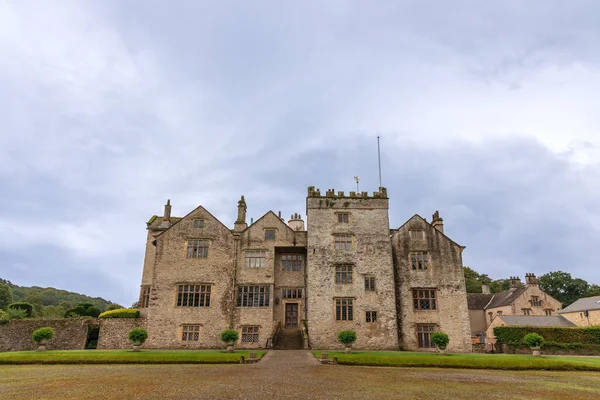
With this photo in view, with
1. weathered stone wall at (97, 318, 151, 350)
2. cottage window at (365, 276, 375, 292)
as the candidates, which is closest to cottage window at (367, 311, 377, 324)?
cottage window at (365, 276, 375, 292)

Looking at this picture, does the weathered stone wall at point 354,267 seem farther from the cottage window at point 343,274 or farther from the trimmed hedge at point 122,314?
the trimmed hedge at point 122,314

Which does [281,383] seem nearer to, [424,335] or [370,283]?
[370,283]

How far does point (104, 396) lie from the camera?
11781 mm

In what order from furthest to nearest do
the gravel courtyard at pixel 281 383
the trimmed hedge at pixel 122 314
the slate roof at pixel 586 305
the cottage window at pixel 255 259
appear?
the slate roof at pixel 586 305 < the cottage window at pixel 255 259 < the trimmed hedge at pixel 122 314 < the gravel courtyard at pixel 281 383

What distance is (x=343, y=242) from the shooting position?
3628 cm

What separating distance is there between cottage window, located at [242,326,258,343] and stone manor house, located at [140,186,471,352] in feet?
0.28

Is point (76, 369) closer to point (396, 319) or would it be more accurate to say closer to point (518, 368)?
point (518, 368)

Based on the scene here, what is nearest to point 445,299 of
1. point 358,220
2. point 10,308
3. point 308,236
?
point 358,220

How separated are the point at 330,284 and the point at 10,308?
35.0 m

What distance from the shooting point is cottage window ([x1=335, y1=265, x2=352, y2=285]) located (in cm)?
3506

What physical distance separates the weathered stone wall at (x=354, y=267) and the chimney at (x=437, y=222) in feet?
21.9

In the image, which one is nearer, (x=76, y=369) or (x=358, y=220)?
(x=76, y=369)

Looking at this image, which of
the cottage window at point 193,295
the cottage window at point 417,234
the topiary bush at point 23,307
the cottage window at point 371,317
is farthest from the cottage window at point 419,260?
the topiary bush at point 23,307

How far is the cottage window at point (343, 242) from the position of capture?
36.1m
